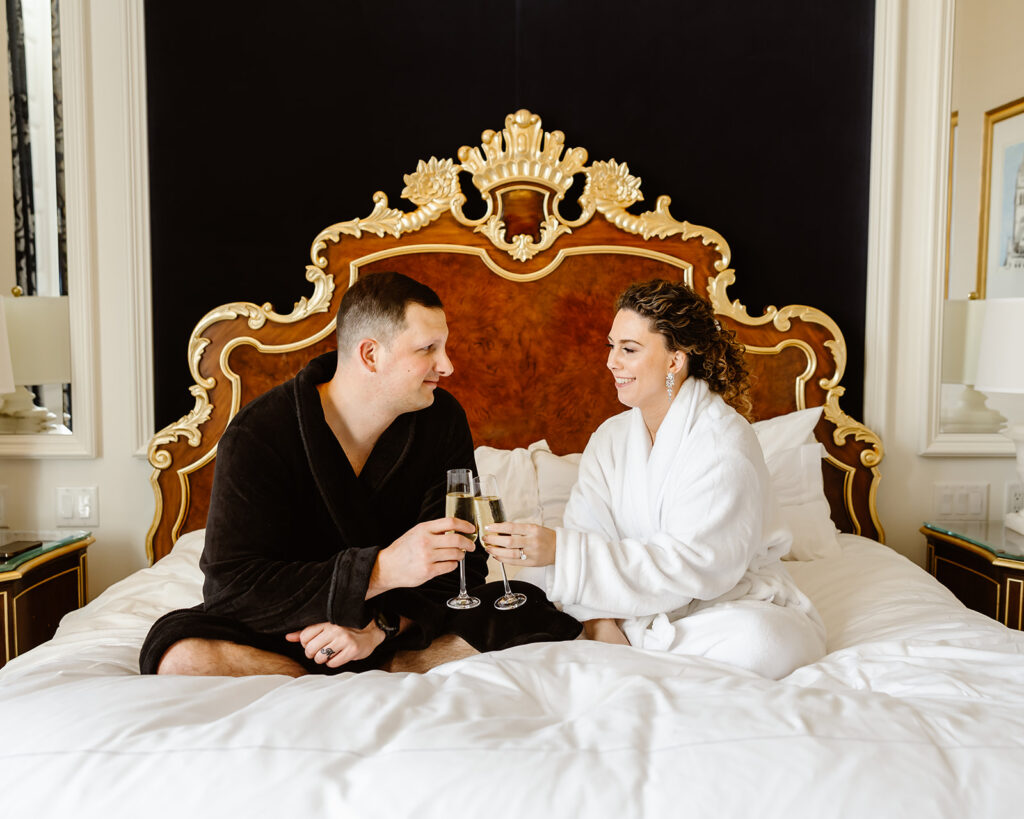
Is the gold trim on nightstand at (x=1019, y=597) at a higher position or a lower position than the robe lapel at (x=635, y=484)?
lower

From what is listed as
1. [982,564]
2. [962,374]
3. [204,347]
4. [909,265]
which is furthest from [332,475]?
[962,374]

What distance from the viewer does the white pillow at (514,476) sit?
8.36 feet

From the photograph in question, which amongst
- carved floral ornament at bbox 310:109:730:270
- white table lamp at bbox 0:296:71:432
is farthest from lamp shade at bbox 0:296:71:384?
carved floral ornament at bbox 310:109:730:270

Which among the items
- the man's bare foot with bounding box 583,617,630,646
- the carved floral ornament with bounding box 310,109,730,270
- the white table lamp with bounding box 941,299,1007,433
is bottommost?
the man's bare foot with bounding box 583,617,630,646

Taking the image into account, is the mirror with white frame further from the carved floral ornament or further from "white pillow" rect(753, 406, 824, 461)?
the carved floral ornament

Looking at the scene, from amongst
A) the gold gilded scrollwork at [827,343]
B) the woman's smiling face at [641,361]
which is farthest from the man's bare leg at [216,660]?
the gold gilded scrollwork at [827,343]

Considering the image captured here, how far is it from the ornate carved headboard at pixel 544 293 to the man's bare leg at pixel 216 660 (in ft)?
4.29

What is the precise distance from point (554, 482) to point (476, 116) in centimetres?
136

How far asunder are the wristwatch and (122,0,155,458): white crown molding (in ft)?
5.11

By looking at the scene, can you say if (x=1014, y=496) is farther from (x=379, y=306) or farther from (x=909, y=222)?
(x=379, y=306)

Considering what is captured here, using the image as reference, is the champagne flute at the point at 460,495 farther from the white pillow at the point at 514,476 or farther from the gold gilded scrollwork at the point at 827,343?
the gold gilded scrollwork at the point at 827,343

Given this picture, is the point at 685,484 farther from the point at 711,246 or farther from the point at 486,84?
the point at 486,84

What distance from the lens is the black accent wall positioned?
2.94m

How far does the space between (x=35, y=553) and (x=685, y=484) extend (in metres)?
1.92
